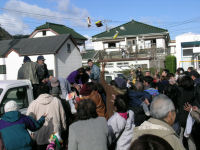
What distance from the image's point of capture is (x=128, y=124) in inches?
172

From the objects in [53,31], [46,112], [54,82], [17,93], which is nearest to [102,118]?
[46,112]

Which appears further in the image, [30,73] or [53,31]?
[53,31]

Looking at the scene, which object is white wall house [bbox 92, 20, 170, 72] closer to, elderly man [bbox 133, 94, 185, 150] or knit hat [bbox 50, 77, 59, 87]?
knit hat [bbox 50, 77, 59, 87]

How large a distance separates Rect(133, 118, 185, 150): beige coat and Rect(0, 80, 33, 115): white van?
11.8 ft

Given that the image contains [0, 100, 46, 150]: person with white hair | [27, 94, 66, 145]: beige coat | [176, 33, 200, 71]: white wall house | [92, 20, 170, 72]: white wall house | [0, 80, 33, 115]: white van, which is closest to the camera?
[0, 100, 46, 150]: person with white hair

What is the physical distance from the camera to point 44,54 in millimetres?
34188

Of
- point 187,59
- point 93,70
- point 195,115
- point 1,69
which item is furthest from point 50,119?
Answer: point 1,69

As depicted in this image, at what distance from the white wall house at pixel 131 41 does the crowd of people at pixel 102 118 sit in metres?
24.9

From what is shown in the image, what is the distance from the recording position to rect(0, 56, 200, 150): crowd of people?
9.95 ft

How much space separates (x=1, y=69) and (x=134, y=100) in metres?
34.2

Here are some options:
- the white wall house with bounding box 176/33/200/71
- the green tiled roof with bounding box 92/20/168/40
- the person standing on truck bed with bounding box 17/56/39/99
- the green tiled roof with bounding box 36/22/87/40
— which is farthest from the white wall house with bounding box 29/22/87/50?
the person standing on truck bed with bounding box 17/56/39/99

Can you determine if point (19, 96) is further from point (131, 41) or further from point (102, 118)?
point (131, 41)

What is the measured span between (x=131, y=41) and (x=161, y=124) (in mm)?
38620

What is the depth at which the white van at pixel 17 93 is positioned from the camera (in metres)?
5.53
